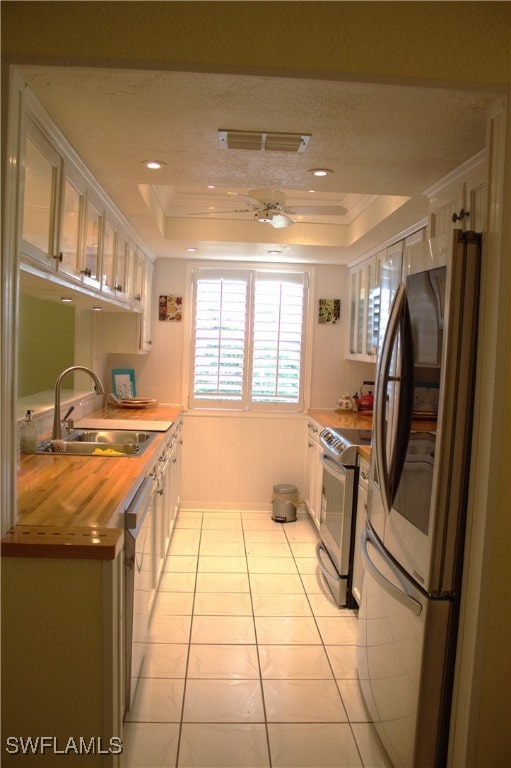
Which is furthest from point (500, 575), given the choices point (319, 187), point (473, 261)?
point (319, 187)

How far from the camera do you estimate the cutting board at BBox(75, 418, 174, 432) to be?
3627 millimetres

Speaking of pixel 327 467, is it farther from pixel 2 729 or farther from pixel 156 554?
pixel 2 729

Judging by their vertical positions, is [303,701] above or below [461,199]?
below

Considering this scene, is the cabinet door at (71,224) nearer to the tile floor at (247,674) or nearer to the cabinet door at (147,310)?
the tile floor at (247,674)

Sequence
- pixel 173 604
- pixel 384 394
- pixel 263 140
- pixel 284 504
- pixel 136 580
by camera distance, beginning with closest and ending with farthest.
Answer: pixel 263 140 < pixel 384 394 < pixel 136 580 < pixel 173 604 < pixel 284 504

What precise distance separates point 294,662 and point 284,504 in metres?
2.23

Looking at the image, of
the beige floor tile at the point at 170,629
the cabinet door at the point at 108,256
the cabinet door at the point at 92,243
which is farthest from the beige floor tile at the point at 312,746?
the cabinet door at the point at 108,256

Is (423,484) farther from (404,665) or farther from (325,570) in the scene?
(325,570)

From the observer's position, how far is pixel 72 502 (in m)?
2.05

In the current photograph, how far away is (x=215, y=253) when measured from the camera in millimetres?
4730

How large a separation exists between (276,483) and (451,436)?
3.56 meters

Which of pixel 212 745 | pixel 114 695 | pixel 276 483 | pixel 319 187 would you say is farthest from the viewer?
pixel 276 483

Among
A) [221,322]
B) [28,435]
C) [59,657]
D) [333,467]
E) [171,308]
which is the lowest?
[59,657]

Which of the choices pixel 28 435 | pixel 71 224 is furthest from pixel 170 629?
pixel 71 224
